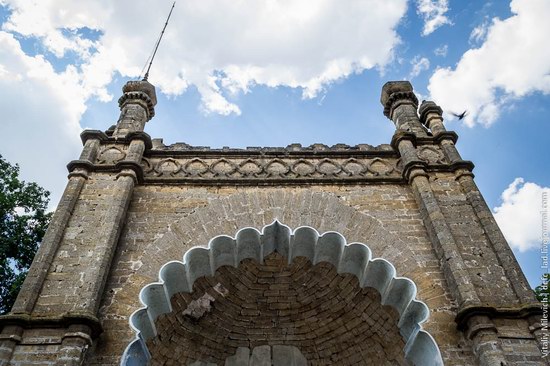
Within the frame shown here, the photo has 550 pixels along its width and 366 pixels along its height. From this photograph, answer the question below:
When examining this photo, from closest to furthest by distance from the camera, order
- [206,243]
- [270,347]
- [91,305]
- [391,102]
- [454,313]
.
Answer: [91,305] < [454,313] < [206,243] < [270,347] < [391,102]

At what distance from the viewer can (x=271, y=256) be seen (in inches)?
375

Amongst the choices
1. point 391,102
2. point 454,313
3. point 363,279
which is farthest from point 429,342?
point 391,102

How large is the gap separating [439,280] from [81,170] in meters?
6.18

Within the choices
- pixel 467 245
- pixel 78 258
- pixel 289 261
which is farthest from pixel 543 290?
pixel 78 258

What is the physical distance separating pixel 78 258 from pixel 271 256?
358 cm

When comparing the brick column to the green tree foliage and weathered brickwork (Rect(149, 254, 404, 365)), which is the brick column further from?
the green tree foliage

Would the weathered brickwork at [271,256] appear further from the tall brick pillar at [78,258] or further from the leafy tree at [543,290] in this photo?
the leafy tree at [543,290]

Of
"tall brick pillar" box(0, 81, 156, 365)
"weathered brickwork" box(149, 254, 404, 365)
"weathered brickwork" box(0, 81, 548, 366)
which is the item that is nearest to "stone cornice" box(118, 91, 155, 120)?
"weathered brickwork" box(0, 81, 548, 366)

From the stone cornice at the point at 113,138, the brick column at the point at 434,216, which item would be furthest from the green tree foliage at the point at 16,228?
the brick column at the point at 434,216

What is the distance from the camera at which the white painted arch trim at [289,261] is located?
679cm

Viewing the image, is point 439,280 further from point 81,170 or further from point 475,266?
point 81,170

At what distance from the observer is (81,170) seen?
Result: 28.8ft

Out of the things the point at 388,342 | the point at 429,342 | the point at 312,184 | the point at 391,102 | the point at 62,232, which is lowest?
the point at 429,342

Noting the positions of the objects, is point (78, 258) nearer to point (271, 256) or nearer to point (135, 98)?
point (271, 256)
